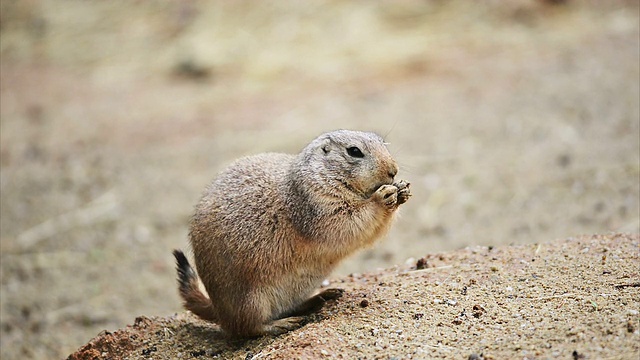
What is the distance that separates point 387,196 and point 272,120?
7.67 m

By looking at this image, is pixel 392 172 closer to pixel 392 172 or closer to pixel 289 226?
pixel 392 172

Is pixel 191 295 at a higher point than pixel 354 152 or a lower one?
lower

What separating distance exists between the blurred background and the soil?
1.58 meters

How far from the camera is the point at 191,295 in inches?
203

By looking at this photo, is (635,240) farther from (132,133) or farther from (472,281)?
(132,133)

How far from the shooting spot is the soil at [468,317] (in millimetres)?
3709

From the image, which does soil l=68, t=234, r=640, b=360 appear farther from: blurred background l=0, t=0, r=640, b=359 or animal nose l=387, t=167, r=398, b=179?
blurred background l=0, t=0, r=640, b=359

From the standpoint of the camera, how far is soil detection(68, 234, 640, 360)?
371 cm

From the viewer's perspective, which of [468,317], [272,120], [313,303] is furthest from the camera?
[272,120]

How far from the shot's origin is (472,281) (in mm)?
4824

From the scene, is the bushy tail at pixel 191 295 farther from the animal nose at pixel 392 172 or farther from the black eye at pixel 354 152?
the animal nose at pixel 392 172

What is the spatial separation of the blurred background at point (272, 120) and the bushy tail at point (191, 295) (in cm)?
211

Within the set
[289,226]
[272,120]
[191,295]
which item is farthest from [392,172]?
[272,120]

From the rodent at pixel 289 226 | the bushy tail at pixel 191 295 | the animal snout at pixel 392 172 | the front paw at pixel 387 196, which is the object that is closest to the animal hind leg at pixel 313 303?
the rodent at pixel 289 226
